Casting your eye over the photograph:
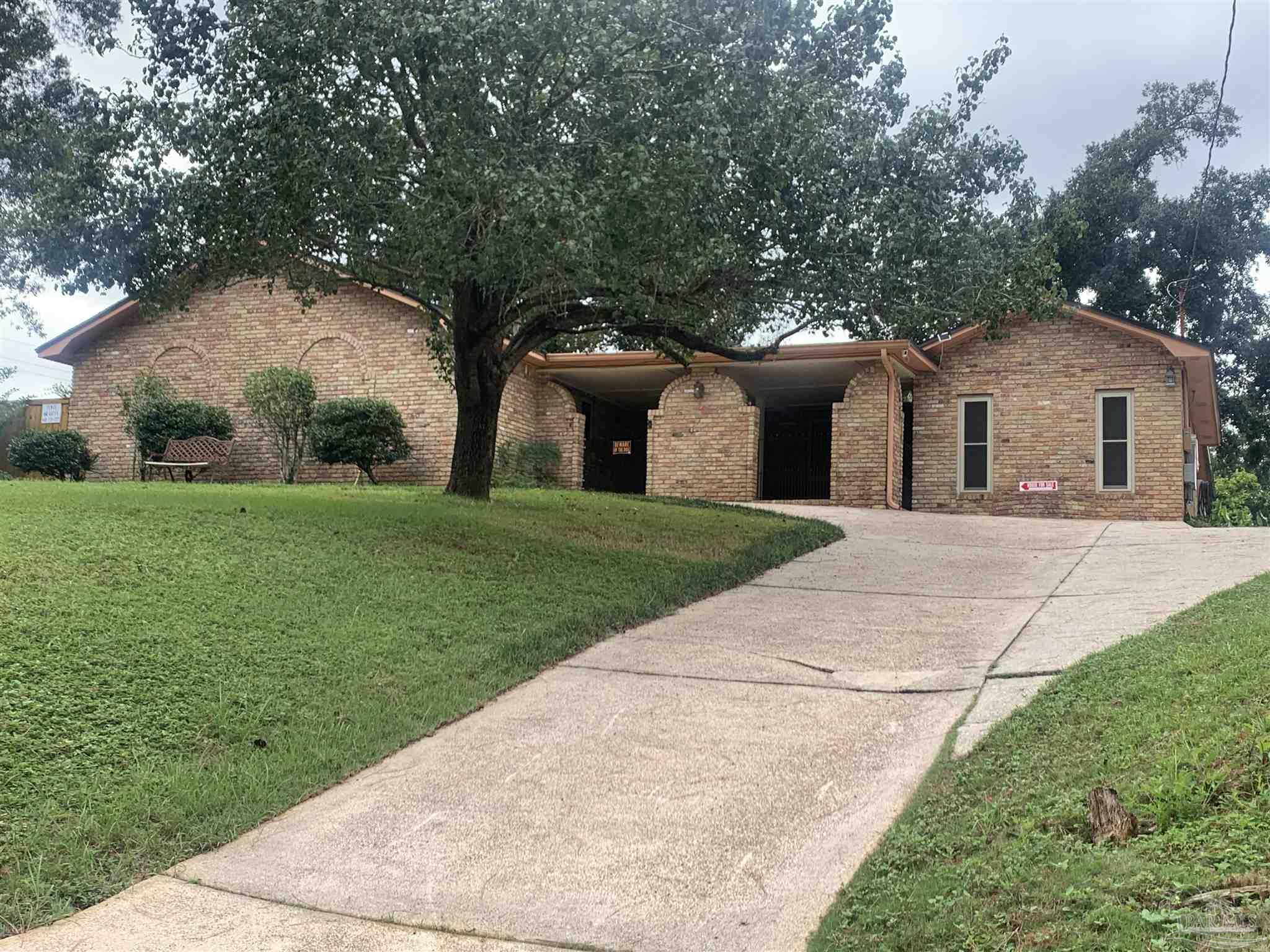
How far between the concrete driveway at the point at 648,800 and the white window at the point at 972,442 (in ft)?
35.6

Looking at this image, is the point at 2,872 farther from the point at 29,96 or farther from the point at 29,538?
the point at 29,96

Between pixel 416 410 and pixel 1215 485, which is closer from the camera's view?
pixel 416 410

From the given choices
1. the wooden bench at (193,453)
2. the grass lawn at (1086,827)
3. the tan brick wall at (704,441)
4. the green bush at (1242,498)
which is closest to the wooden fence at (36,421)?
the wooden bench at (193,453)

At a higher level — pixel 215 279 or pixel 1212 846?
pixel 215 279

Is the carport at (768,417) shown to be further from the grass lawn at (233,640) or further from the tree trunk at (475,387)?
the grass lawn at (233,640)

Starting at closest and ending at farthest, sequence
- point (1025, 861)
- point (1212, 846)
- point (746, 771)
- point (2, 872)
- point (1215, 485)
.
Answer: point (1212, 846) → point (1025, 861) → point (2, 872) → point (746, 771) → point (1215, 485)

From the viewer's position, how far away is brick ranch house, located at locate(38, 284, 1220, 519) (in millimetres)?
18750

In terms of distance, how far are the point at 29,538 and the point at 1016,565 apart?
938 cm

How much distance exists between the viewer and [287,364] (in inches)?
792

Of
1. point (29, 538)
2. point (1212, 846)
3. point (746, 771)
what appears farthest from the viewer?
point (29, 538)

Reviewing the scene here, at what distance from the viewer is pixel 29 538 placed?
24.5 feet

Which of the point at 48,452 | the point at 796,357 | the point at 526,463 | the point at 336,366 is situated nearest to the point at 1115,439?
the point at 796,357

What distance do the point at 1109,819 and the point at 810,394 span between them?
61.4 ft

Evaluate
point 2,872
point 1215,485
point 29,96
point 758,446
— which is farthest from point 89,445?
point 1215,485
